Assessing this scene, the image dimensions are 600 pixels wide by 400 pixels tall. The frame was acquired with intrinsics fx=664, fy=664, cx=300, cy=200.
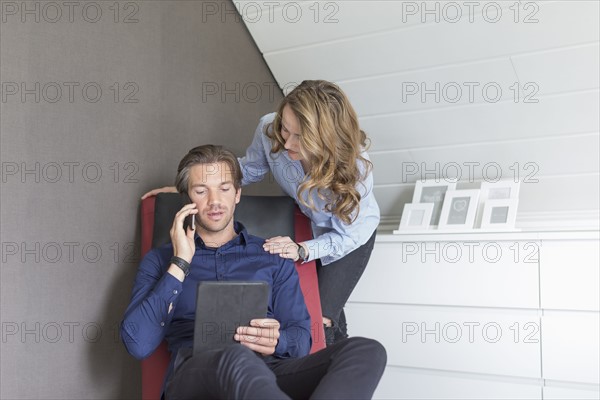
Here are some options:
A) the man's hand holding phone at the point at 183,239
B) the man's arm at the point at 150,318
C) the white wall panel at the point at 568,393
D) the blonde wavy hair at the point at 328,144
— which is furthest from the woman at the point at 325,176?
the white wall panel at the point at 568,393

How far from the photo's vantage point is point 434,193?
3.03m

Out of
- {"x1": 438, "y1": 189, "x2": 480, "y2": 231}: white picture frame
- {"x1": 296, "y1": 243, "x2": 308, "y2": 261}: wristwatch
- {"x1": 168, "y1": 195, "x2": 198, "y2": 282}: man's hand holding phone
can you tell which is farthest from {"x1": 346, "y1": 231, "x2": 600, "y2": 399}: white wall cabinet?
{"x1": 168, "y1": 195, "x2": 198, "y2": 282}: man's hand holding phone

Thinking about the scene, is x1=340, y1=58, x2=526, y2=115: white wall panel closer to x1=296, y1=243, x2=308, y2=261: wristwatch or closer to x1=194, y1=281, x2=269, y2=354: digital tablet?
x1=296, y1=243, x2=308, y2=261: wristwatch

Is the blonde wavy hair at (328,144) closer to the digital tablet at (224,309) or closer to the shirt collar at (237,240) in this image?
the shirt collar at (237,240)

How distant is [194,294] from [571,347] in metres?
1.50

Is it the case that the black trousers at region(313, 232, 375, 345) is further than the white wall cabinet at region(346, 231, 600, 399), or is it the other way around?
the white wall cabinet at region(346, 231, 600, 399)

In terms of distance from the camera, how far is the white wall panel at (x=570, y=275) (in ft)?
8.23

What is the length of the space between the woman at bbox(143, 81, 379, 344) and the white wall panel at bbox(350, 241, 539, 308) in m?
0.48

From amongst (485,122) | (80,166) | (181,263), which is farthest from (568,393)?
(80,166)

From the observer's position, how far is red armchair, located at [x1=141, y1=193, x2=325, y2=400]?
2124 mm

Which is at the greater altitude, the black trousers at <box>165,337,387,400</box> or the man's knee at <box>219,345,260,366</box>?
the man's knee at <box>219,345,260,366</box>

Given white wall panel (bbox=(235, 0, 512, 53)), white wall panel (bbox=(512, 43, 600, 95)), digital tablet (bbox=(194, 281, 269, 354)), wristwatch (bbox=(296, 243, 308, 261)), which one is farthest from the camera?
white wall panel (bbox=(235, 0, 512, 53))

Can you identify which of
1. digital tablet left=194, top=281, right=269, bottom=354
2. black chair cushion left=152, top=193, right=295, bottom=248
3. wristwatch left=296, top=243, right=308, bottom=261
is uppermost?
black chair cushion left=152, top=193, right=295, bottom=248

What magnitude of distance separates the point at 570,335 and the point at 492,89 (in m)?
1.01
